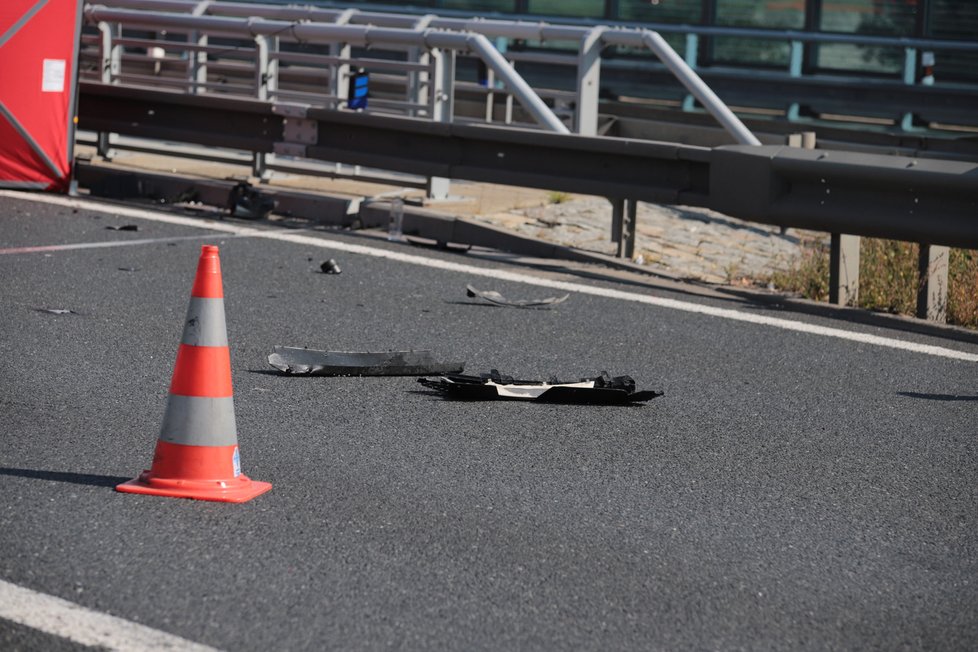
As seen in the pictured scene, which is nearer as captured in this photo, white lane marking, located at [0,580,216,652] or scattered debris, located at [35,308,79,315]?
white lane marking, located at [0,580,216,652]

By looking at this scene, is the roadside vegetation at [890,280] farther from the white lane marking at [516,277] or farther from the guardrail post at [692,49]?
the guardrail post at [692,49]

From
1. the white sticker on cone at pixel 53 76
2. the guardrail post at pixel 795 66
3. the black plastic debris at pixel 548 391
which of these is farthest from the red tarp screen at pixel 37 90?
the guardrail post at pixel 795 66

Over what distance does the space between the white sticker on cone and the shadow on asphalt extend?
25.3 feet

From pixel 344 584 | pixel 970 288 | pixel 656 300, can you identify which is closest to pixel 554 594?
pixel 344 584

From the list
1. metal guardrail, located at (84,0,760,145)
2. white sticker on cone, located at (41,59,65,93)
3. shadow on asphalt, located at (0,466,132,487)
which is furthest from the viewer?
white sticker on cone, located at (41,59,65,93)

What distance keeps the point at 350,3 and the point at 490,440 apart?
53.6 feet

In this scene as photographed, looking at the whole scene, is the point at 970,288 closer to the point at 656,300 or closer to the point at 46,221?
the point at 656,300

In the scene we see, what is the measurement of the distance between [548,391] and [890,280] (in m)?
3.53

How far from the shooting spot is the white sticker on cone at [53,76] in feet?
39.9

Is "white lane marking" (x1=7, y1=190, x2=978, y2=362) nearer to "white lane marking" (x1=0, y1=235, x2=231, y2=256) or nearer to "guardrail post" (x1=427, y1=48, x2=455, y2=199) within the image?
"white lane marking" (x1=0, y1=235, x2=231, y2=256)

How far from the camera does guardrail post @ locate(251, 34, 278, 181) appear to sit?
43.1 ft

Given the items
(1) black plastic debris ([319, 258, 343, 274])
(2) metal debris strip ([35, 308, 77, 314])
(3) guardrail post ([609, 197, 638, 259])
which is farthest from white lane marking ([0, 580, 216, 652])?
(3) guardrail post ([609, 197, 638, 259])

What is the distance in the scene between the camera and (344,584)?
418cm

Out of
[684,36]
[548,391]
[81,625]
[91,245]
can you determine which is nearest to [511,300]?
[548,391]
